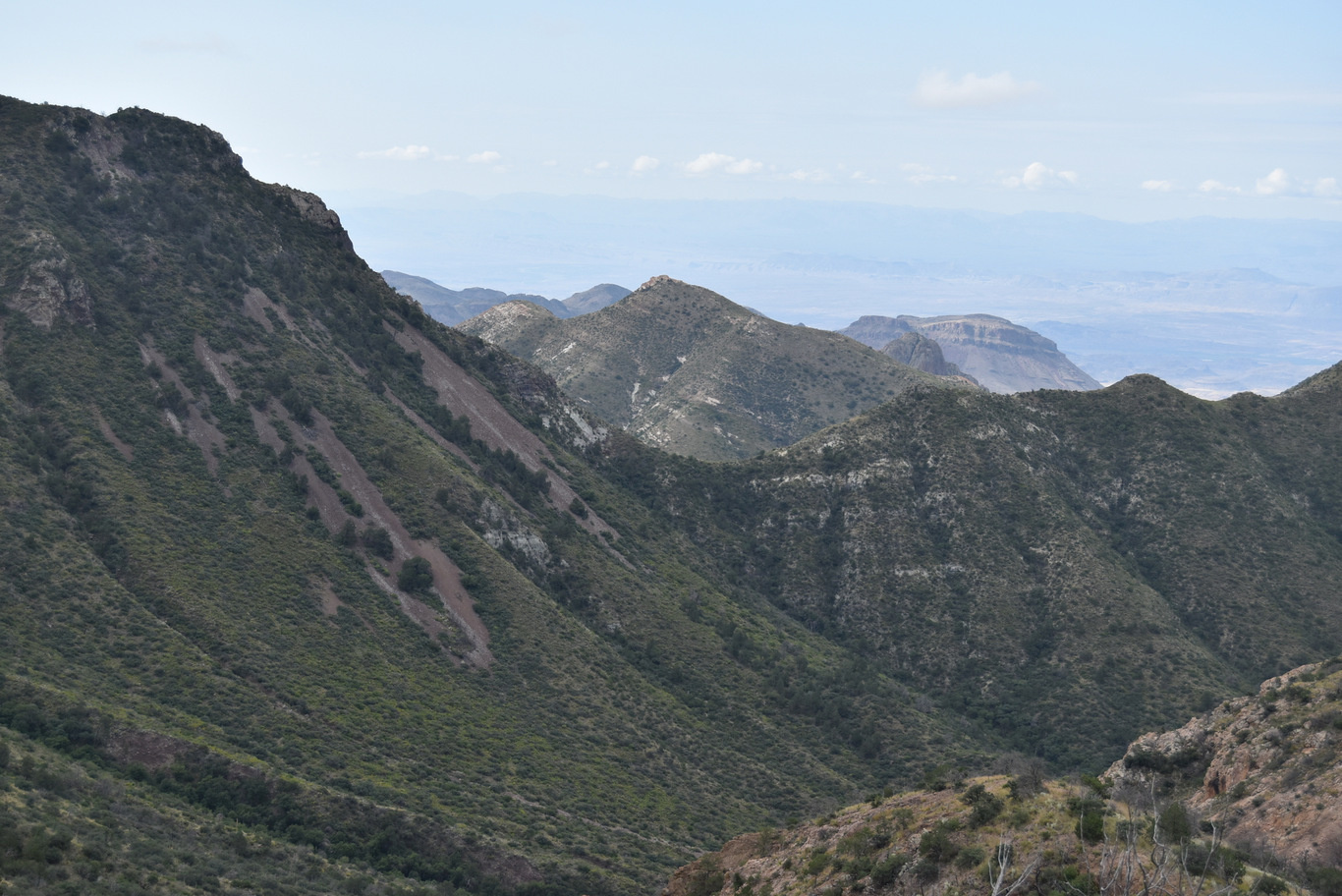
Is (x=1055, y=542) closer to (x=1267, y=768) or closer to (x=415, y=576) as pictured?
(x=1267, y=768)

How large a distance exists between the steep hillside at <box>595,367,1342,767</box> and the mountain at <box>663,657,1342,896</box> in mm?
29855

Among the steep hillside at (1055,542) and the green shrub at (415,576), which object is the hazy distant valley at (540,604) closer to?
the green shrub at (415,576)

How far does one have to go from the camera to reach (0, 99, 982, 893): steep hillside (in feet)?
175

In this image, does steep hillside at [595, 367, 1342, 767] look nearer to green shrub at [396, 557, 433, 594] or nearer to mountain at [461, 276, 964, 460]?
green shrub at [396, 557, 433, 594]

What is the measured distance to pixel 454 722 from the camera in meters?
65.4

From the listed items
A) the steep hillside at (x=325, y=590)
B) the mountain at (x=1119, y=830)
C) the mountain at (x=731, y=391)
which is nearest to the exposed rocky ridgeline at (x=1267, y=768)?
the mountain at (x=1119, y=830)

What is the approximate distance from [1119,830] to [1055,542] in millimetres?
70600

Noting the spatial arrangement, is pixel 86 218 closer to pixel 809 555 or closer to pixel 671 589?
pixel 671 589

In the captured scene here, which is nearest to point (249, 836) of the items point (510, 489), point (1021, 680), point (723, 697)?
point (723, 697)

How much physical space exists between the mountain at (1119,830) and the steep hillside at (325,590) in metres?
19.4

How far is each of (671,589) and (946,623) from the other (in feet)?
83.7

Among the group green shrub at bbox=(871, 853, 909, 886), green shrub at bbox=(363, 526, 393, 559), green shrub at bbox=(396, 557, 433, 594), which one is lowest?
green shrub at bbox=(871, 853, 909, 886)

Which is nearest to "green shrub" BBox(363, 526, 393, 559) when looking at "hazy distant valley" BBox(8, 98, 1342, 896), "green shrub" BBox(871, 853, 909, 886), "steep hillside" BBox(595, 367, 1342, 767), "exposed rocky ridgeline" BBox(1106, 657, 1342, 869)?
"hazy distant valley" BBox(8, 98, 1342, 896)

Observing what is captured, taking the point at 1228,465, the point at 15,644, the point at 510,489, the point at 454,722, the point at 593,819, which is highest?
the point at 1228,465
